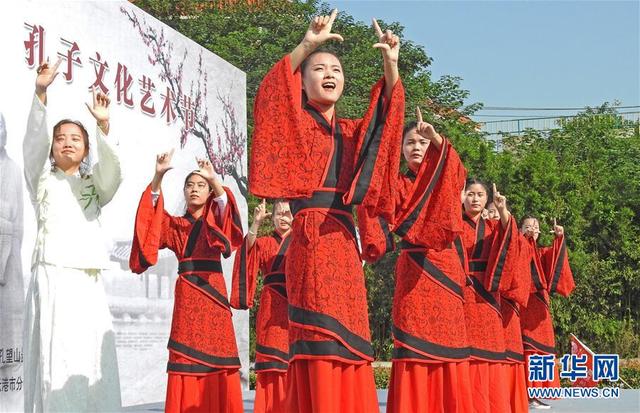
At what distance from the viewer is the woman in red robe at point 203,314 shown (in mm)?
5594

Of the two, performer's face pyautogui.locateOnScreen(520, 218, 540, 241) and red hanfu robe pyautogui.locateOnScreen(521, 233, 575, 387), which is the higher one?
performer's face pyautogui.locateOnScreen(520, 218, 540, 241)

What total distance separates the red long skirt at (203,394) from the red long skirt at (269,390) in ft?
3.65

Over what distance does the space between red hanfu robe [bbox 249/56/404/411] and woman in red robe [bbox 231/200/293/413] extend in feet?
8.61

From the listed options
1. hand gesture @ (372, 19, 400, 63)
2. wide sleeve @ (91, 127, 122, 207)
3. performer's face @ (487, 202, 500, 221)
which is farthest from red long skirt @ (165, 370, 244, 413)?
hand gesture @ (372, 19, 400, 63)

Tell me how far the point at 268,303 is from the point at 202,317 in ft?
3.68

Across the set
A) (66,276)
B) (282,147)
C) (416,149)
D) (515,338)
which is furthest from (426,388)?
(515,338)

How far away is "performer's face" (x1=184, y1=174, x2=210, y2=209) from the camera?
585cm

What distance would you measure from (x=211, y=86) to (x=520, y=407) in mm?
5600

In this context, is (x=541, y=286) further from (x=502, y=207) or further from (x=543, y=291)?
(x=502, y=207)

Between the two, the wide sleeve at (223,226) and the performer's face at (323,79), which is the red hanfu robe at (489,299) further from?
the performer's face at (323,79)

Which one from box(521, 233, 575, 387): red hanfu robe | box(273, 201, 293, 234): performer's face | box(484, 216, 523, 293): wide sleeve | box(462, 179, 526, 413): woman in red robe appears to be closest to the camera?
box(462, 179, 526, 413): woman in red robe

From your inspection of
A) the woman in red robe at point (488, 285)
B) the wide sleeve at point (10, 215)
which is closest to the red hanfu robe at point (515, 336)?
the woman in red robe at point (488, 285)

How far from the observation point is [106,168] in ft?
14.8

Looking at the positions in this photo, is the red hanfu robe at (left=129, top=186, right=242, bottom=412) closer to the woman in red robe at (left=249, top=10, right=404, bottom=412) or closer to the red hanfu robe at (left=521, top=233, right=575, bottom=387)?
the woman in red robe at (left=249, top=10, right=404, bottom=412)
